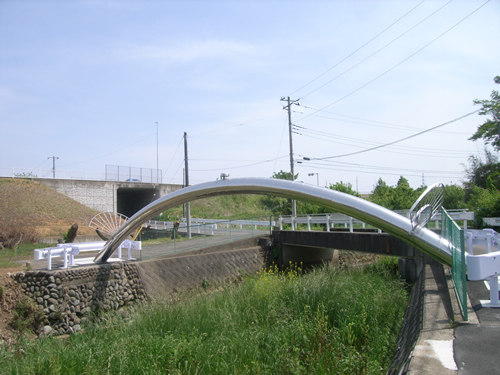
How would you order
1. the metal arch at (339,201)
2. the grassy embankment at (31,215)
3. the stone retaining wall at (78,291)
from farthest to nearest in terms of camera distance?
the grassy embankment at (31,215) < the stone retaining wall at (78,291) < the metal arch at (339,201)

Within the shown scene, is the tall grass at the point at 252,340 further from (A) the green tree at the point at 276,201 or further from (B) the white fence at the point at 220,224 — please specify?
(A) the green tree at the point at 276,201

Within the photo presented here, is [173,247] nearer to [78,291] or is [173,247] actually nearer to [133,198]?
[78,291]

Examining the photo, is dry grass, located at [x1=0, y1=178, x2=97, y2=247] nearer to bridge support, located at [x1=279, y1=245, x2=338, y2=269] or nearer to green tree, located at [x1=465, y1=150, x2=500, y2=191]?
bridge support, located at [x1=279, y1=245, x2=338, y2=269]

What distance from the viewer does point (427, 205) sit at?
877cm

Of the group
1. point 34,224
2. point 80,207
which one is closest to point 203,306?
point 34,224

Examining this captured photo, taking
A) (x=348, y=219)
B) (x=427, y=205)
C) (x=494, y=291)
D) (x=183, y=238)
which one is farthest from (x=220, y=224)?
(x=494, y=291)

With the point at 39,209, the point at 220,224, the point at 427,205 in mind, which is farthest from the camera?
the point at 39,209

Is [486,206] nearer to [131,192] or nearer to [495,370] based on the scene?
[495,370]

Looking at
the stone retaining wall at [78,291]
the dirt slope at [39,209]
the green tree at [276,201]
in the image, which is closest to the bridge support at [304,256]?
the stone retaining wall at [78,291]

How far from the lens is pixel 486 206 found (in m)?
20.2

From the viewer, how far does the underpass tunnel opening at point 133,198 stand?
43781mm

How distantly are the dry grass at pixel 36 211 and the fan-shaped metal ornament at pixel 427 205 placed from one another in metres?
20.7

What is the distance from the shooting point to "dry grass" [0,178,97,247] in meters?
23.5

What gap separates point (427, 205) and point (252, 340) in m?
5.27
